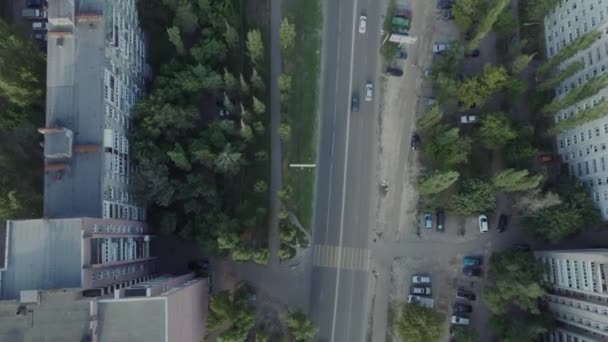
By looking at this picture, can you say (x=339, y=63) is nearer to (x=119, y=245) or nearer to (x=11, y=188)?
(x=119, y=245)

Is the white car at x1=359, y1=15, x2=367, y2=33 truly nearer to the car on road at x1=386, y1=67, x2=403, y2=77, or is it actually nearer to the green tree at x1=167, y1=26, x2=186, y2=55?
the car on road at x1=386, y1=67, x2=403, y2=77

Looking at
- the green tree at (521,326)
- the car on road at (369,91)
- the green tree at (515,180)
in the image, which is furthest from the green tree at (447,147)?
the green tree at (521,326)

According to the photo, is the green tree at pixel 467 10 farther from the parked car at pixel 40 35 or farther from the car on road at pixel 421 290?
the parked car at pixel 40 35

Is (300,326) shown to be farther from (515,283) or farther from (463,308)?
(515,283)

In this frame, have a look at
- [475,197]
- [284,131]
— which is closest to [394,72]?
[284,131]

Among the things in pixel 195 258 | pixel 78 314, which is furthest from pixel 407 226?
pixel 78 314

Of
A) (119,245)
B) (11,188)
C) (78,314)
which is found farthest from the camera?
(11,188)
